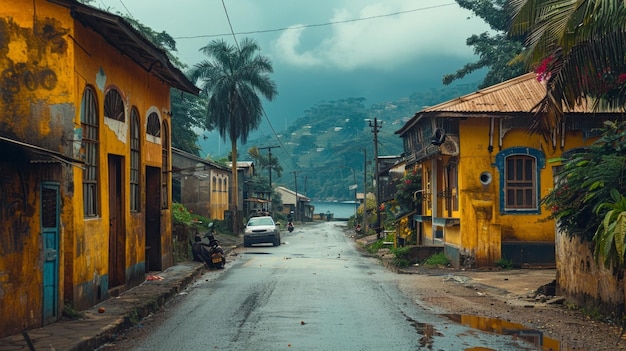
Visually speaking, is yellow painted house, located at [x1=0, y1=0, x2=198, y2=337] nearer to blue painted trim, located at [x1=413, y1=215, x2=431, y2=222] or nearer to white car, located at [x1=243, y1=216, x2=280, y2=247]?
blue painted trim, located at [x1=413, y1=215, x2=431, y2=222]

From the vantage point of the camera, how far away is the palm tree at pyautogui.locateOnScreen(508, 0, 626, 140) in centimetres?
1048

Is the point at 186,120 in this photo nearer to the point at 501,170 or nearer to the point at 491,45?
the point at 491,45

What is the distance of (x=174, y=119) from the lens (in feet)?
186

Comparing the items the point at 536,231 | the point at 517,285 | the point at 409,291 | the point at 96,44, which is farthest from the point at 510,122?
the point at 96,44

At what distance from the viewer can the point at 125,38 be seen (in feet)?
47.1

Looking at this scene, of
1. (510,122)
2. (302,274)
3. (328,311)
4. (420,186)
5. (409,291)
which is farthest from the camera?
(420,186)

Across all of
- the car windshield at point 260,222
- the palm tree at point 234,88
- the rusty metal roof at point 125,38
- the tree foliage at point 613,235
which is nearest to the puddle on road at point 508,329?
the tree foliage at point 613,235

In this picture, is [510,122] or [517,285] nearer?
[517,285]

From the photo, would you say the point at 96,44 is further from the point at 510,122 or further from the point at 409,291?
the point at 510,122

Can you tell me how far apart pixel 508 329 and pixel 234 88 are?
39.8m

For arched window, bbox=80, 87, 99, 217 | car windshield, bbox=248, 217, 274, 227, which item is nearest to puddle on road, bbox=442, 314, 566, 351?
arched window, bbox=80, 87, 99, 217

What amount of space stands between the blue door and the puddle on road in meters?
6.54

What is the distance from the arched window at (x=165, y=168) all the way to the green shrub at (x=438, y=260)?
9.17 metres

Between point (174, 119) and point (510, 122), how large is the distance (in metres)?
38.9
